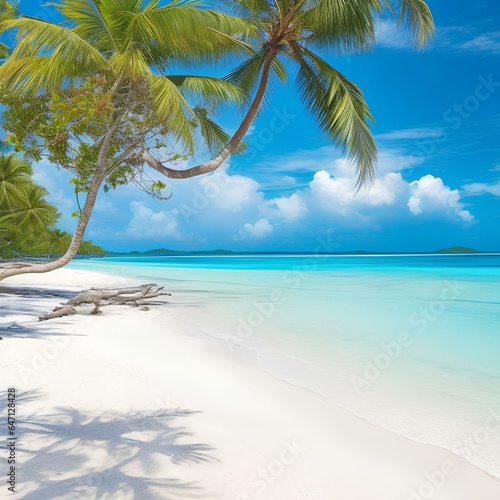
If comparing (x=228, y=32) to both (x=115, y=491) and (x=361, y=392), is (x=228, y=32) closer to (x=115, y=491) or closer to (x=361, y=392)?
(x=361, y=392)

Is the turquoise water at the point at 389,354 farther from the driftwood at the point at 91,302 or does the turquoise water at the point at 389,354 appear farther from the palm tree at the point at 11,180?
the palm tree at the point at 11,180

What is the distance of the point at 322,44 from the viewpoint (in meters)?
6.11

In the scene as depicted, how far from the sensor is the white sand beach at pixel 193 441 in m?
2.72

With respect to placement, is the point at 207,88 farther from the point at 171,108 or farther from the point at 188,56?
the point at 171,108

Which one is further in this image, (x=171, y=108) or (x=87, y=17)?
(x=87, y=17)

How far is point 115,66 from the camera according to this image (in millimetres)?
4480

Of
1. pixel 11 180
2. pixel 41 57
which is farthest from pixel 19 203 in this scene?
pixel 41 57

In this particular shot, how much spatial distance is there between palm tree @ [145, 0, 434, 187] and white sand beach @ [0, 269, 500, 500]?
264 centimetres

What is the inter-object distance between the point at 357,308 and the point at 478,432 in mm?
8451

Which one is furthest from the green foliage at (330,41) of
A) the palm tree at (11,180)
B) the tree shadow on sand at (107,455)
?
the palm tree at (11,180)

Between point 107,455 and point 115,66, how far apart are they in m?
3.37

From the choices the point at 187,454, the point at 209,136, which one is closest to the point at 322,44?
the point at 209,136

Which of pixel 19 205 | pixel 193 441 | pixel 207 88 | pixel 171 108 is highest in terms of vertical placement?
pixel 207 88

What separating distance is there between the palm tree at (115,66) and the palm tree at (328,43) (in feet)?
1.74
